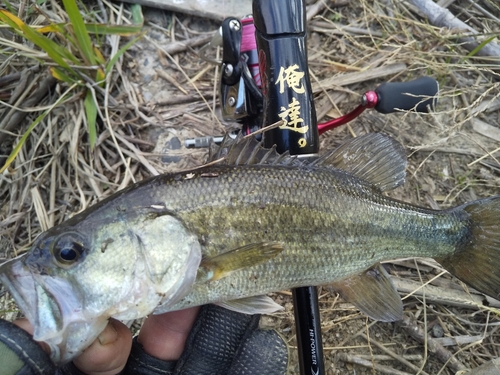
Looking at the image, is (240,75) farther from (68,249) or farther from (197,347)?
(197,347)

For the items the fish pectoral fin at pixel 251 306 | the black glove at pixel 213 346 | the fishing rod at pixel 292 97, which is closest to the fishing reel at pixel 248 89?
the fishing rod at pixel 292 97

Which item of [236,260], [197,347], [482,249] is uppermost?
[236,260]

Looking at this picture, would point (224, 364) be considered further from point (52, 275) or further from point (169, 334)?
point (52, 275)

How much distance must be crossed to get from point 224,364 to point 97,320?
91cm

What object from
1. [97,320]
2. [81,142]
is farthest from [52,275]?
[81,142]

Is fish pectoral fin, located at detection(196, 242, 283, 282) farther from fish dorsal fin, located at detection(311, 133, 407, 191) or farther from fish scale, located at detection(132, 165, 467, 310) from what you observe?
fish dorsal fin, located at detection(311, 133, 407, 191)

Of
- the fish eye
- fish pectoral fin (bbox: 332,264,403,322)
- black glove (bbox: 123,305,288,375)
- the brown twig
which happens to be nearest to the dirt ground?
the brown twig

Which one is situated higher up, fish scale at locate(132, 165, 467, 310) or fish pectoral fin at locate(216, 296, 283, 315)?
fish scale at locate(132, 165, 467, 310)

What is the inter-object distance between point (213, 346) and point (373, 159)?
1342 millimetres

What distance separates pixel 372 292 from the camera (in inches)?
78.7

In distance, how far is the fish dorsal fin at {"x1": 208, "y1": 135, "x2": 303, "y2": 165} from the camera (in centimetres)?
184

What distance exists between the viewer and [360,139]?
1979 mm

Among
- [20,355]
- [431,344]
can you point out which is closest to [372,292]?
[431,344]

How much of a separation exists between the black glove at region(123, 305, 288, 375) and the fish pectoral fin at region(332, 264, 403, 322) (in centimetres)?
45
